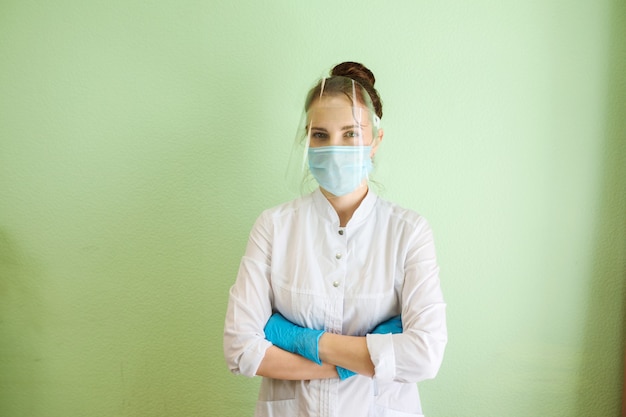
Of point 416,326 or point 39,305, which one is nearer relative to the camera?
point 416,326

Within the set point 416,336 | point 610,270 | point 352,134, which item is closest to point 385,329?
point 416,336

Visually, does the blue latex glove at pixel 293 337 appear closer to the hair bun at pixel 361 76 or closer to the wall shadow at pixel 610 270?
the hair bun at pixel 361 76

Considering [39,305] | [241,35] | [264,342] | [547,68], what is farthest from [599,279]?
[39,305]

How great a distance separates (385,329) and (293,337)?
252 mm

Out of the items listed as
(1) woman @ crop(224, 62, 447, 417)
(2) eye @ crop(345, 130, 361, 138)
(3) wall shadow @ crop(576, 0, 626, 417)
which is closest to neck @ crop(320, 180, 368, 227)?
(1) woman @ crop(224, 62, 447, 417)

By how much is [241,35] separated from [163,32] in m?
0.29

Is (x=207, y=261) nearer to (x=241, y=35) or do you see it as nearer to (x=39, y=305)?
(x=39, y=305)

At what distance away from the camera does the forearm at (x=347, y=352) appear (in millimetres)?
1145

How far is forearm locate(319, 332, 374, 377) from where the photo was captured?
1.14 metres

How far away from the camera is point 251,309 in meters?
1.24

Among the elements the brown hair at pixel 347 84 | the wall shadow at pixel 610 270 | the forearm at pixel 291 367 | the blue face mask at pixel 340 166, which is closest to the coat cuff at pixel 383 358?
the forearm at pixel 291 367

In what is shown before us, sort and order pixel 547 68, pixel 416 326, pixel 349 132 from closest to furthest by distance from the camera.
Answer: pixel 416 326 → pixel 349 132 → pixel 547 68

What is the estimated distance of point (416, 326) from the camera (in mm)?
1175

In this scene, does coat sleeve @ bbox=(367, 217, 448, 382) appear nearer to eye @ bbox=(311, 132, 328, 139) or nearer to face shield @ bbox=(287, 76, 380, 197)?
face shield @ bbox=(287, 76, 380, 197)
